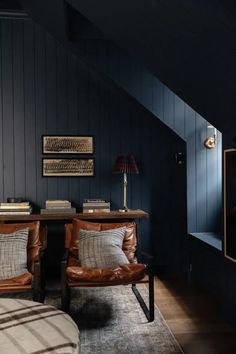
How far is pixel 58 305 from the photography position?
339 cm

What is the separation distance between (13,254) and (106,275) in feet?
3.01

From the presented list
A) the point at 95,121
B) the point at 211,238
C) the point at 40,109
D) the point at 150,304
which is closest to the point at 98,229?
the point at 150,304

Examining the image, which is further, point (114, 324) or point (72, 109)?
point (72, 109)

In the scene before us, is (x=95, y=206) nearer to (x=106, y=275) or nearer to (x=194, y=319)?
(x=106, y=275)

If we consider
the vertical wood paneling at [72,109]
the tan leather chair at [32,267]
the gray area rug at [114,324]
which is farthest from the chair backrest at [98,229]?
→ the vertical wood paneling at [72,109]

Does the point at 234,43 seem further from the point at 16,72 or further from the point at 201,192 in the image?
the point at 16,72

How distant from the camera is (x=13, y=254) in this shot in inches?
130

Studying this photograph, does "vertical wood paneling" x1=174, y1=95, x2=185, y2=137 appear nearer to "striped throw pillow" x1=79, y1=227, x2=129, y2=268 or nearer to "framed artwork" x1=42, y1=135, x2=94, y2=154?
"framed artwork" x1=42, y1=135, x2=94, y2=154

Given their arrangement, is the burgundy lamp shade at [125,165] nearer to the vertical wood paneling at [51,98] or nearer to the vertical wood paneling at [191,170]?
the vertical wood paneling at [191,170]

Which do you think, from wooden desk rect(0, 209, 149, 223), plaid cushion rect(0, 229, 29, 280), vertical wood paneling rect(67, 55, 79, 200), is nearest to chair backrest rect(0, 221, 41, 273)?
plaid cushion rect(0, 229, 29, 280)

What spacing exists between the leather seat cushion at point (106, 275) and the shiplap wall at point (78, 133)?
4.37 feet

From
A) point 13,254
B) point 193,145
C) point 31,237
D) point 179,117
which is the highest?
point 179,117

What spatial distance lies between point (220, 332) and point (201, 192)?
5.50 ft

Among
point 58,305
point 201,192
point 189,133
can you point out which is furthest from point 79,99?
point 58,305
